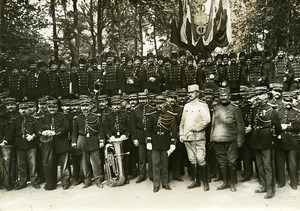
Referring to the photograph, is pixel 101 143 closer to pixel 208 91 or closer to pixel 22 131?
pixel 22 131

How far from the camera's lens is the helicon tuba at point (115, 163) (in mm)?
8320

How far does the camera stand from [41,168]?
349 inches

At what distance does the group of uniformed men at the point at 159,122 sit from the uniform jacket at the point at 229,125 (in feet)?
0.06

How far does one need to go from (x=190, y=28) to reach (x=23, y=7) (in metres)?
5.65

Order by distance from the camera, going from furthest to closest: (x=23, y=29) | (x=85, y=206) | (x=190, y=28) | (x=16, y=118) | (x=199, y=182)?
1. (x=190, y=28)
2. (x=23, y=29)
3. (x=16, y=118)
4. (x=199, y=182)
5. (x=85, y=206)

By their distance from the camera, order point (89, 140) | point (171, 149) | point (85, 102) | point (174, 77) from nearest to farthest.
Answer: point (171, 149) → point (89, 140) → point (85, 102) → point (174, 77)

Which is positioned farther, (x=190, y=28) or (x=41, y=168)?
(x=190, y=28)

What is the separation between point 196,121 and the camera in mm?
7832

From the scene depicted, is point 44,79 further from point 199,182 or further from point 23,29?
point 199,182

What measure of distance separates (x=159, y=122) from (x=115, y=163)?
1332mm

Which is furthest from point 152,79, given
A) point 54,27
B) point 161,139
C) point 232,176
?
point 54,27

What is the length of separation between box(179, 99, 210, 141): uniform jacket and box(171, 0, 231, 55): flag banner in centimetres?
599

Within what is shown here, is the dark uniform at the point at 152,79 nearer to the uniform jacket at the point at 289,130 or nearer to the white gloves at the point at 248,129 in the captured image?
the white gloves at the point at 248,129

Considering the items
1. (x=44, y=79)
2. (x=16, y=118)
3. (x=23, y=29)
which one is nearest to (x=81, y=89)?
(x=44, y=79)
